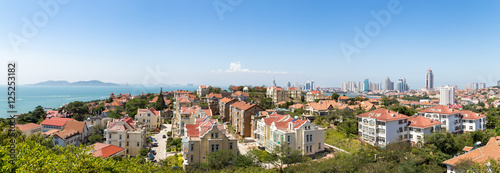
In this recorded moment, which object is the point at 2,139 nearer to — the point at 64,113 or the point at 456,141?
the point at 456,141

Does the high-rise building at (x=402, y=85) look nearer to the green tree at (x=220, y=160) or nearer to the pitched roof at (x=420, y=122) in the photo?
the pitched roof at (x=420, y=122)

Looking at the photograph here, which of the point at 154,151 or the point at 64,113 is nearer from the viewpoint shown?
the point at 154,151

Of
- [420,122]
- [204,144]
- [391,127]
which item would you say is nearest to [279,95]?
[391,127]

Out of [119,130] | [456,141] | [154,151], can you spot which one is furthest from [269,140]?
[456,141]

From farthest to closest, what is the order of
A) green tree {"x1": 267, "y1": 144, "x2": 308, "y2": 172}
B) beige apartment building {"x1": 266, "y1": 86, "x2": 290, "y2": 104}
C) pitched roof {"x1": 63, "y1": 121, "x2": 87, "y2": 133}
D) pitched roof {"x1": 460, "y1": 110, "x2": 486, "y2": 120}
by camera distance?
beige apartment building {"x1": 266, "y1": 86, "x2": 290, "y2": 104}, pitched roof {"x1": 460, "y1": 110, "x2": 486, "y2": 120}, pitched roof {"x1": 63, "y1": 121, "x2": 87, "y2": 133}, green tree {"x1": 267, "y1": 144, "x2": 308, "y2": 172}

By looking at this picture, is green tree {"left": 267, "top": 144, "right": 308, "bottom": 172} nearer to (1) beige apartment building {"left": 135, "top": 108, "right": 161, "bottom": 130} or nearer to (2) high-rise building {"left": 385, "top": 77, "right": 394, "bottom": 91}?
(1) beige apartment building {"left": 135, "top": 108, "right": 161, "bottom": 130}

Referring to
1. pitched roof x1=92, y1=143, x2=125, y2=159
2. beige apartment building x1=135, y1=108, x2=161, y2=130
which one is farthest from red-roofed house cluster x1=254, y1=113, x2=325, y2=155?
beige apartment building x1=135, y1=108, x2=161, y2=130

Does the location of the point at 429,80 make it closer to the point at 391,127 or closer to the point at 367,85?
the point at 367,85

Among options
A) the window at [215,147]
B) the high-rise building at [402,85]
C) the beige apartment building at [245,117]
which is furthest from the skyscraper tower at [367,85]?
the window at [215,147]
